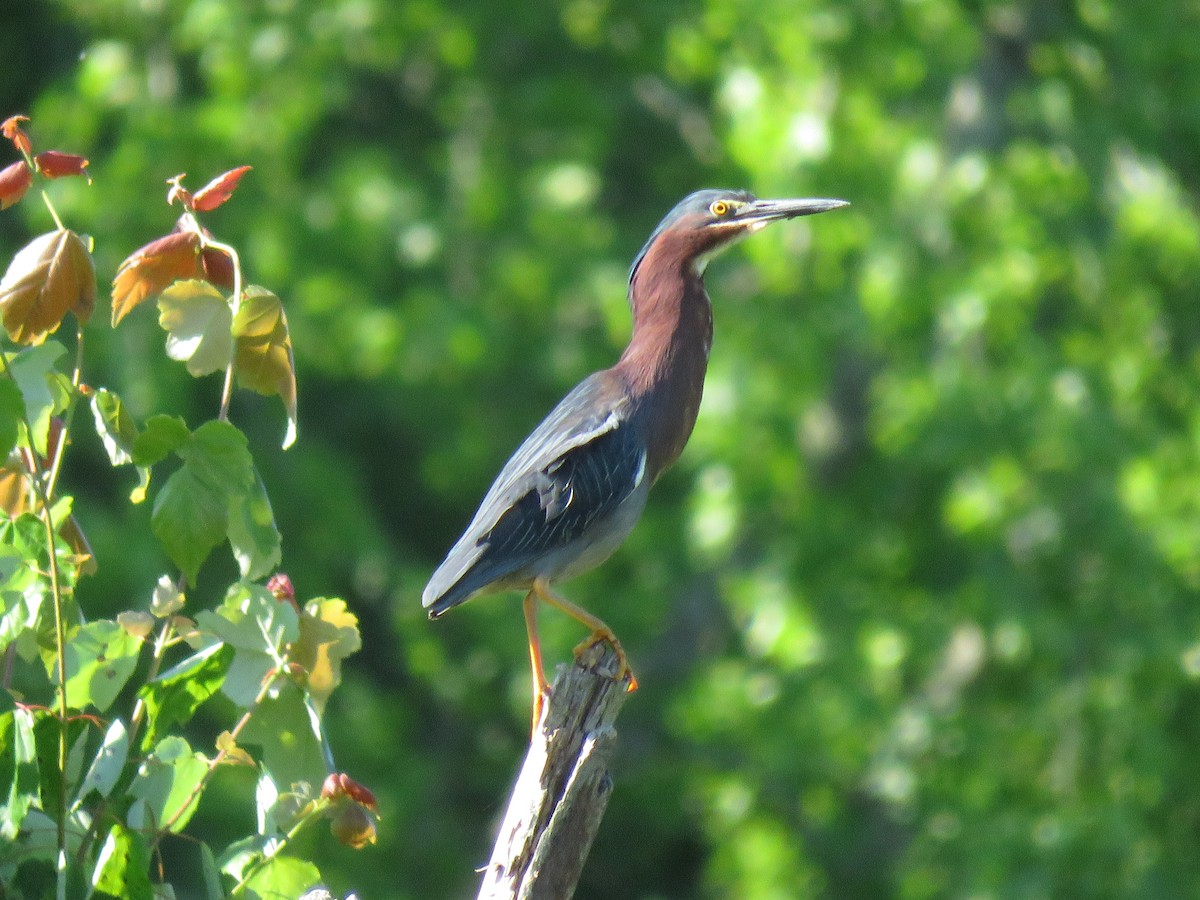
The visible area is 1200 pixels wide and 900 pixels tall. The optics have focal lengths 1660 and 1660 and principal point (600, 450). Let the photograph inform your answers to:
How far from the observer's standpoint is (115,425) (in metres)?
1.97

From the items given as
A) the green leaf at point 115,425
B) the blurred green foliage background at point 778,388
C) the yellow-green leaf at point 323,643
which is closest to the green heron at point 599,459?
the yellow-green leaf at point 323,643

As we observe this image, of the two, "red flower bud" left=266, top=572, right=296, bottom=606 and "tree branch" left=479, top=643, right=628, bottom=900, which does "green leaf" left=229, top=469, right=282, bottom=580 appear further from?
"tree branch" left=479, top=643, right=628, bottom=900

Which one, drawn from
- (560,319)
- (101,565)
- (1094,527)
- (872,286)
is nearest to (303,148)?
(560,319)

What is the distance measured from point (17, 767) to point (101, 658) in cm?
19

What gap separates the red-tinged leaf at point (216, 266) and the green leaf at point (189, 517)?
0.27 m

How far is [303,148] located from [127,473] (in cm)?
210

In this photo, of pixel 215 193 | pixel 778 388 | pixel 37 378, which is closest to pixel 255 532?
pixel 37 378

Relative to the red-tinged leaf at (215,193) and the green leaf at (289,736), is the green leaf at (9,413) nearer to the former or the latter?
the red-tinged leaf at (215,193)

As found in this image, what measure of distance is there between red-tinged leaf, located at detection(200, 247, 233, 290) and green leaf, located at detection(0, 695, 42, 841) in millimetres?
576

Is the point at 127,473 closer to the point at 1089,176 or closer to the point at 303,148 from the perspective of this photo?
the point at 303,148

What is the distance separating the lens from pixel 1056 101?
7.92 metres

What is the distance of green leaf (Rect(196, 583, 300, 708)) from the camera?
1.98 meters

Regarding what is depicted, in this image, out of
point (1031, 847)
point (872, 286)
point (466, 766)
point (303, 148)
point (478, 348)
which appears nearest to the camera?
point (872, 286)

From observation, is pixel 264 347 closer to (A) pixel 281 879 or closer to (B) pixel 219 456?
(B) pixel 219 456
